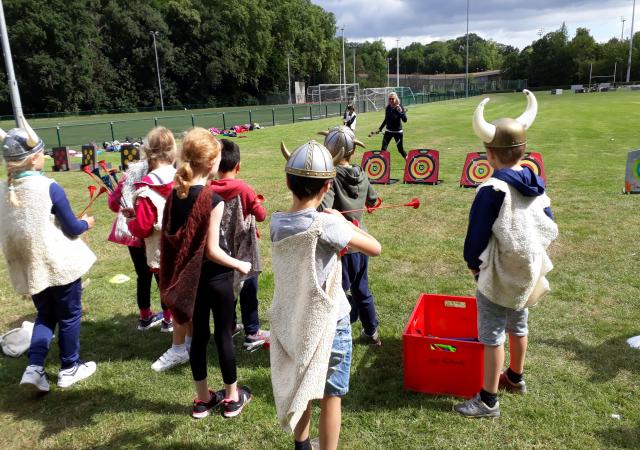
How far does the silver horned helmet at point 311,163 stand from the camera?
230 cm

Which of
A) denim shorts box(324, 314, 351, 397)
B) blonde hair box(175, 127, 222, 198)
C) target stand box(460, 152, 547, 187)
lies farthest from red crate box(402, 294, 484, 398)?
target stand box(460, 152, 547, 187)

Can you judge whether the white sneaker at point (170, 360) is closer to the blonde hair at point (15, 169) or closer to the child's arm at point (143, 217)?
the child's arm at point (143, 217)

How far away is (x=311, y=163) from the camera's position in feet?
7.55

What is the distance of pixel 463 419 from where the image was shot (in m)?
3.23

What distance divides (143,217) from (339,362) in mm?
2100

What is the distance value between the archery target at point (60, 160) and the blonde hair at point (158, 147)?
12.8 m

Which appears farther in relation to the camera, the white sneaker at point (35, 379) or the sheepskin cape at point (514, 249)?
the white sneaker at point (35, 379)

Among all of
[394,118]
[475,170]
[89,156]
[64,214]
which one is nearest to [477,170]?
[475,170]

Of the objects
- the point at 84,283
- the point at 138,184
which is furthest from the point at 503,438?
the point at 84,283

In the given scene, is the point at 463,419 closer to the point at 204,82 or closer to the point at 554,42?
the point at 204,82

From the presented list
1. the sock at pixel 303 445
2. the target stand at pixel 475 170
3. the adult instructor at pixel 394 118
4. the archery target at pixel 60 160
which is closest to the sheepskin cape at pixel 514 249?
the sock at pixel 303 445

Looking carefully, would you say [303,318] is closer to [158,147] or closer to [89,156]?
[158,147]

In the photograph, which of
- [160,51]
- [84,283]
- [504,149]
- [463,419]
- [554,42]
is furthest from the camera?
[554,42]

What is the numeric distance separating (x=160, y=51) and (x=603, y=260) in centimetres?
6508
